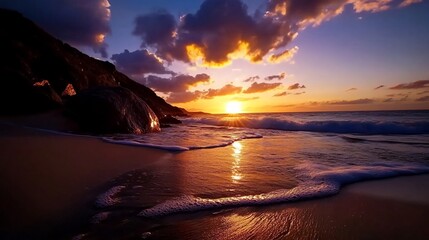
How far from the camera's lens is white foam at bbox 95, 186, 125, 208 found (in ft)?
8.17

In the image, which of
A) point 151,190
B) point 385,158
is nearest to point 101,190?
point 151,190

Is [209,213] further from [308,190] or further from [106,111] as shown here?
[106,111]

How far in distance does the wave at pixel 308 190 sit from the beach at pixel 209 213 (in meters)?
0.10

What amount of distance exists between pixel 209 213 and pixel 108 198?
108 cm

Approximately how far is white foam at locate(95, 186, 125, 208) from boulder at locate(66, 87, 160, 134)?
5884mm

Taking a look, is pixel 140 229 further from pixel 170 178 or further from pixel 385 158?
pixel 385 158

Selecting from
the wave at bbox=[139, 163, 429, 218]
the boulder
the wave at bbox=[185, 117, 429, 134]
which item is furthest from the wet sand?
the wave at bbox=[185, 117, 429, 134]

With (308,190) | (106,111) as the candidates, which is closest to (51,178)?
(308,190)

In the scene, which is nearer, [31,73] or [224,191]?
[224,191]

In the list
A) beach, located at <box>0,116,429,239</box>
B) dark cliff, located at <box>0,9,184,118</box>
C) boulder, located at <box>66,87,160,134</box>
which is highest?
dark cliff, located at <box>0,9,184,118</box>

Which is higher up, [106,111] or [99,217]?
[106,111]

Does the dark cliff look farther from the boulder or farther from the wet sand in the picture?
the wet sand

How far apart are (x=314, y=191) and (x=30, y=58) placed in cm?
2189

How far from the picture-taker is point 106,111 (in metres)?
8.46
